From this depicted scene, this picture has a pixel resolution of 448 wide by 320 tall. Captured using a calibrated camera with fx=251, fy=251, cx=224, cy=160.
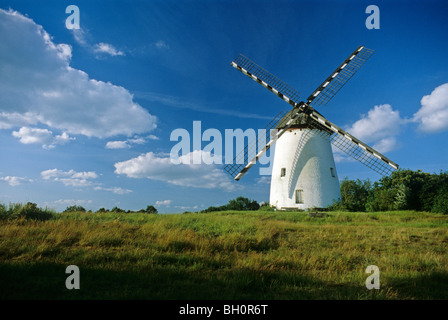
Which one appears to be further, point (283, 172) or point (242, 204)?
point (242, 204)

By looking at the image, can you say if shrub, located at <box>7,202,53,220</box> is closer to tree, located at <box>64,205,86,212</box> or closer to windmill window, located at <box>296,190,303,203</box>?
tree, located at <box>64,205,86,212</box>

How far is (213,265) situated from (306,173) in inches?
800

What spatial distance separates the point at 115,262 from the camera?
7.16m

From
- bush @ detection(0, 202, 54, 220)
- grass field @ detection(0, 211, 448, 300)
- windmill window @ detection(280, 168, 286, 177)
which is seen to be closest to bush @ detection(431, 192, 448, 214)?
grass field @ detection(0, 211, 448, 300)

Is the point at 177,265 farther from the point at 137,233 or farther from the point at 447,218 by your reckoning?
the point at 447,218

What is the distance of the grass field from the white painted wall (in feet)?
41.7

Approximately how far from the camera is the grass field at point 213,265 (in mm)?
5348

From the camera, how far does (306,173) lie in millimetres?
25609

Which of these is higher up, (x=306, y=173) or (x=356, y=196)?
(x=306, y=173)

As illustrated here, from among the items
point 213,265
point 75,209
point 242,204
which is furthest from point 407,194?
point 75,209

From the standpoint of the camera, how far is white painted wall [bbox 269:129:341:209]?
25.2 meters

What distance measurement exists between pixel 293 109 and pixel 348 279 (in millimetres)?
21405

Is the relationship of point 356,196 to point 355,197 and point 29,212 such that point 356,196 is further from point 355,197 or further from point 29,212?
point 29,212
